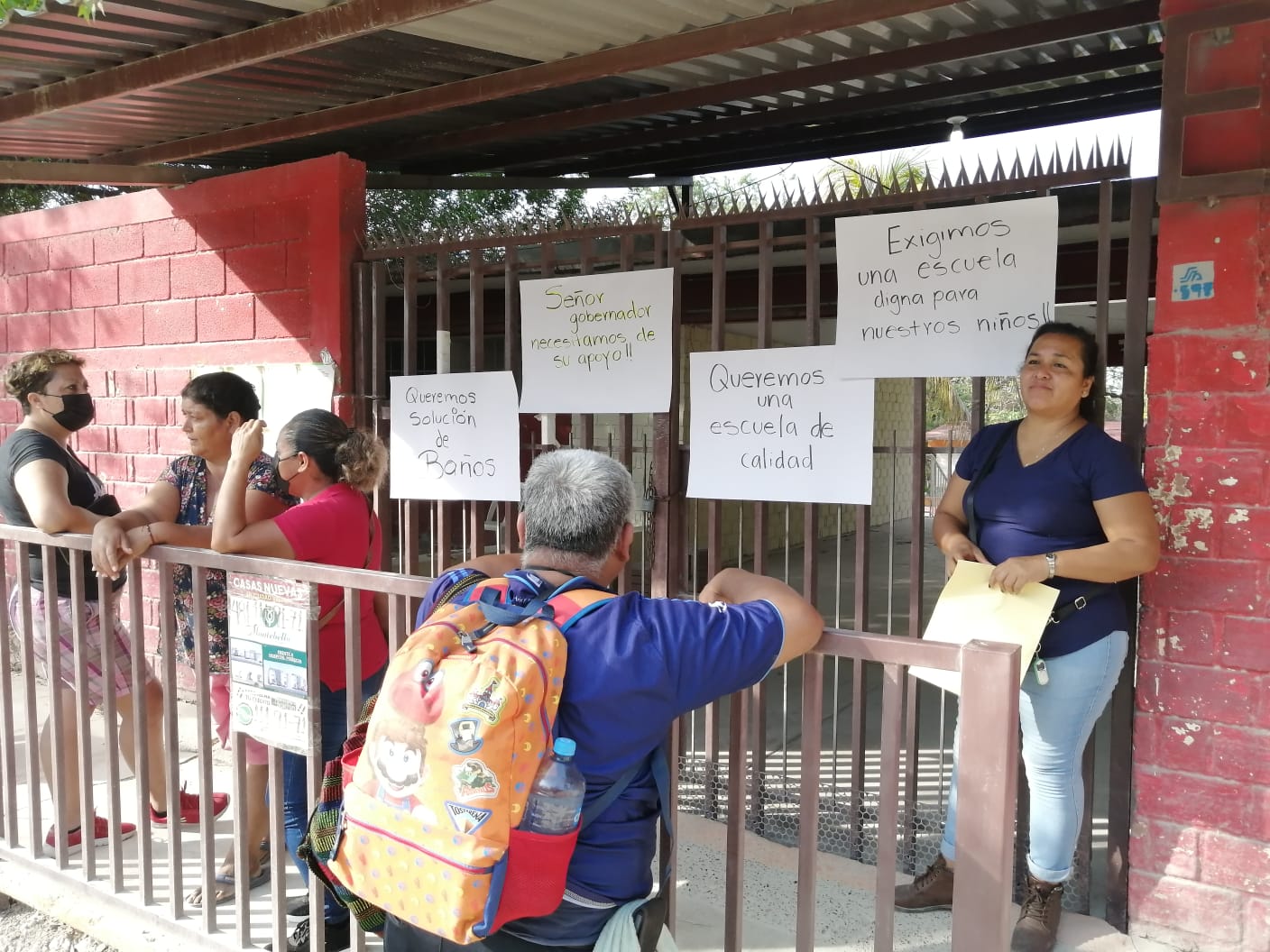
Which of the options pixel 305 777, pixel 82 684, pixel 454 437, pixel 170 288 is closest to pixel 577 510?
pixel 305 777

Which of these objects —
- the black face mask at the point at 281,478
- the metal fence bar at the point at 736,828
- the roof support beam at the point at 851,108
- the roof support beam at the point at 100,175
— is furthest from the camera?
the roof support beam at the point at 100,175

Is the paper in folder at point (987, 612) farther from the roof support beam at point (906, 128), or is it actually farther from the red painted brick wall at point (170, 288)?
the red painted brick wall at point (170, 288)

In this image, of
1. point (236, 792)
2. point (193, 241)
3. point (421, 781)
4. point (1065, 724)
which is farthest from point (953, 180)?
point (193, 241)

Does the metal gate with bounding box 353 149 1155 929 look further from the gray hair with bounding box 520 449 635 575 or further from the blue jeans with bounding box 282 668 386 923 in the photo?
the blue jeans with bounding box 282 668 386 923

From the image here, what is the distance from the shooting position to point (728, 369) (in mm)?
3613

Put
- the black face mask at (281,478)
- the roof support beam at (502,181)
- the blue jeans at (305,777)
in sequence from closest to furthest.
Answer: the blue jeans at (305,777), the black face mask at (281,478), the roof support beam at (502,181)

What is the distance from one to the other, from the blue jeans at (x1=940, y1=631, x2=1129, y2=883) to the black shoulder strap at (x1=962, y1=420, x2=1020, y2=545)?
17.1 inches

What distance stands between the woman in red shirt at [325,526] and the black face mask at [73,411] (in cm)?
102

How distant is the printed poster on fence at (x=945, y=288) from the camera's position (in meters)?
3.05

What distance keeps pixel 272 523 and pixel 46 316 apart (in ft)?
14.4

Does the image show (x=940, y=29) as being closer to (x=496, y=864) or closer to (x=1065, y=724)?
(x=1065, y=724)

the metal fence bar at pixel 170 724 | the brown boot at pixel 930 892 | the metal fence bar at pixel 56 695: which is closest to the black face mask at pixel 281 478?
the metal fence bar at pixel 170 724

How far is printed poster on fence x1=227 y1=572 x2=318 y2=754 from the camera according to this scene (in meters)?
2.42

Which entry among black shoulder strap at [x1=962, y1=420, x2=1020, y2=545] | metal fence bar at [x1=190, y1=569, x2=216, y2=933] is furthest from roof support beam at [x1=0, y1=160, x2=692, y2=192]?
black shoulder strap at [x1=962, y1=420, x2=1020, y2=545]
